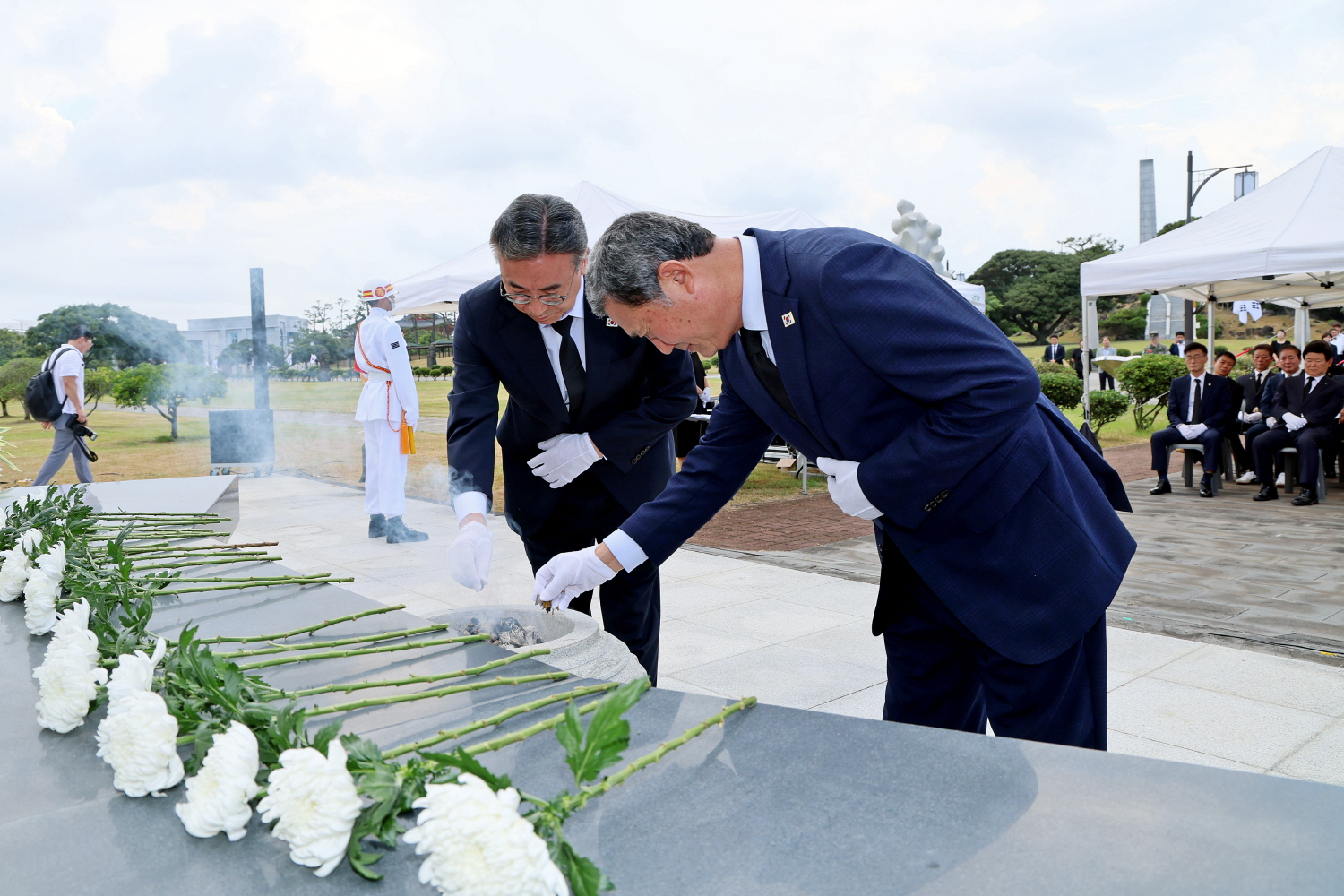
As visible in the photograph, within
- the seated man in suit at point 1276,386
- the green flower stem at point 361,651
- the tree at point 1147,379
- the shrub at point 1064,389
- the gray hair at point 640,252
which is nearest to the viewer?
the green flower stem at point 361,651

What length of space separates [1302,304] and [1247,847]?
16277mm

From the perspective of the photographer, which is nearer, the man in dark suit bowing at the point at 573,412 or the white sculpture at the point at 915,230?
the man in dark suit bowing at the point at 573,412

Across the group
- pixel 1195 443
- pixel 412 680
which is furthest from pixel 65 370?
pixel 1195 443

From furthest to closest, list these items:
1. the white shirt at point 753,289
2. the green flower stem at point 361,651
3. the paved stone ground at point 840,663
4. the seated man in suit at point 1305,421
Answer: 1. the seated man in suit at point 1305,421
2. the paved stone ground at point 840,663
3. the white shirt at point 753,289
4. the green flower stem at point 361,651

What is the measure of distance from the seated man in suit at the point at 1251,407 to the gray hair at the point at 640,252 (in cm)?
1052

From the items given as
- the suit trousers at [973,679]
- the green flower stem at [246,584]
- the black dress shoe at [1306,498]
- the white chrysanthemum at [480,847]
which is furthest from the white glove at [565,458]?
the black dress shoe at [1306,498]

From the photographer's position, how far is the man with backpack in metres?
8.86

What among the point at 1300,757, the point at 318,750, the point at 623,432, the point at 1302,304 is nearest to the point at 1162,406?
the point at 1302,304

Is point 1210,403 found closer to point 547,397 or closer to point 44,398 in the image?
point 547,397

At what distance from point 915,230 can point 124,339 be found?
12.0 metres

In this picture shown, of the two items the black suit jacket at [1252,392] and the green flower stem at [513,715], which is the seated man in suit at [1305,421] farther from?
the green flower stem at [513,715]

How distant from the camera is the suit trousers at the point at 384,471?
7.57 meters

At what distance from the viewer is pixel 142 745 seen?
1090 mm

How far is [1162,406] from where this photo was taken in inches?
736
